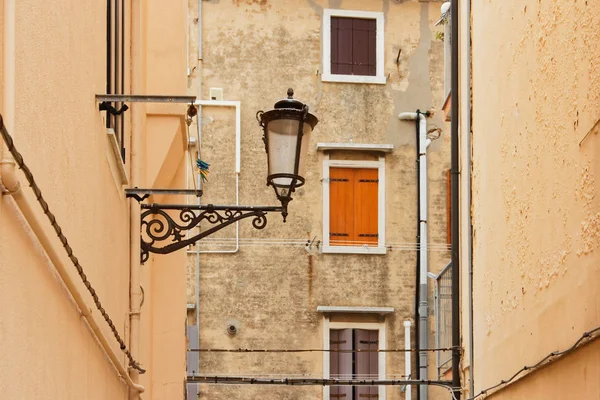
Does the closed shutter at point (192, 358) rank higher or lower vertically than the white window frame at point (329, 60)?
lower

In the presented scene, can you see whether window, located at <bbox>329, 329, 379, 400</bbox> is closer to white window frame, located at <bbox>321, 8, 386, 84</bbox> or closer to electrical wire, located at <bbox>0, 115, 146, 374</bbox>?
white window frame, located at <bbox>321, 8, 386, 84</bbox>

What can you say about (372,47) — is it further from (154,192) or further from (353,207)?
(154,192)

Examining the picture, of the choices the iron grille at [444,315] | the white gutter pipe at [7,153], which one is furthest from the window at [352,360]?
the white gutter pipe at [7,153]

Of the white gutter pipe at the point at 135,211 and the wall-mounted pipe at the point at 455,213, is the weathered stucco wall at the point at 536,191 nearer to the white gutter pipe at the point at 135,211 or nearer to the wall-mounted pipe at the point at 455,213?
the wall-mounted pipe at the point at 455,213

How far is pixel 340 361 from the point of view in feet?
76.9

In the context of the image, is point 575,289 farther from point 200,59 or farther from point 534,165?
→ point 200,59

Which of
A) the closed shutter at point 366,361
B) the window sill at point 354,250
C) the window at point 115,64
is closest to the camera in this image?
the window at point 115,64

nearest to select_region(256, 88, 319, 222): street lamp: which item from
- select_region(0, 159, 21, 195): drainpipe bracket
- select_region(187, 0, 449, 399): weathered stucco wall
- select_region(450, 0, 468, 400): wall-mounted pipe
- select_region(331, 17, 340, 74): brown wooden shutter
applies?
select_region(0, 159, 21, 195): drainpipe bracket

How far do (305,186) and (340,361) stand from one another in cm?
326

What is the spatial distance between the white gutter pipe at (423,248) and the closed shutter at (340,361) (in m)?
1.29

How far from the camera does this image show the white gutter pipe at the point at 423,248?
23266 mm

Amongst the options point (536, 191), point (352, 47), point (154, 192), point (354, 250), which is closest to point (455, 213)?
point (536, 191)

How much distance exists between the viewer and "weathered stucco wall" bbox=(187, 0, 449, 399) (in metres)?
23.1

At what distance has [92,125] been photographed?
21.4 ft
